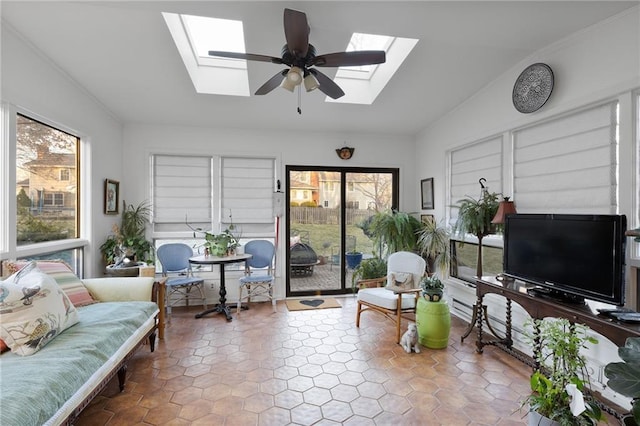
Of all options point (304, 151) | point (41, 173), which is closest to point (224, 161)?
A: point (304, 151)

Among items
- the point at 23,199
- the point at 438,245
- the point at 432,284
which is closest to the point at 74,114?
the point at 23,199

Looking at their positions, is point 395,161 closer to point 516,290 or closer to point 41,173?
point 516,290

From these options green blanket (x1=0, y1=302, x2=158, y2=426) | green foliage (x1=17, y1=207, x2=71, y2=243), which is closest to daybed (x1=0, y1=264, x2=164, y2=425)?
green blanket (x1=0, y1=302, x2=158, y2=426)

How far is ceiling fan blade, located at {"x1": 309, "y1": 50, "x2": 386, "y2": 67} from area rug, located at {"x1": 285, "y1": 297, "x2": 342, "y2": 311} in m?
3.20

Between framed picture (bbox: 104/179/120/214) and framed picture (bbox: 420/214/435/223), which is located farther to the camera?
framed picture (bbox: 420/214/435/223)

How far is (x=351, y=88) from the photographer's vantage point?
12.9ft

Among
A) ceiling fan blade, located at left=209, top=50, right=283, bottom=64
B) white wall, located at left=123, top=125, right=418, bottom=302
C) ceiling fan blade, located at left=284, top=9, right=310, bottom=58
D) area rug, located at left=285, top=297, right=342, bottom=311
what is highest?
ceiling fan blade, located at left=284, top=9, right=310, bottom=58

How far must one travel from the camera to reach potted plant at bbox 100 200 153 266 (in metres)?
3.62

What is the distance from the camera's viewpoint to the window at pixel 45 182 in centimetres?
254

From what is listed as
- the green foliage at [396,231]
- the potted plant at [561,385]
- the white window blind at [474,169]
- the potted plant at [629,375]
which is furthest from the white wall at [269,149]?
the potted plant at [629,375]

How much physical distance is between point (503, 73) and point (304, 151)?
276cm

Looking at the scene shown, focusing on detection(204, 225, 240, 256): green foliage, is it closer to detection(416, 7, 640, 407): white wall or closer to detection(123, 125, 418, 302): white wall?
detection(123, 125, 418, 302): white wall

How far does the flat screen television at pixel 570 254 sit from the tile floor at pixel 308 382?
909 mm

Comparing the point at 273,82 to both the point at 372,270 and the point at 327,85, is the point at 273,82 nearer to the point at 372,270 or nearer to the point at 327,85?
the point at 327,85
